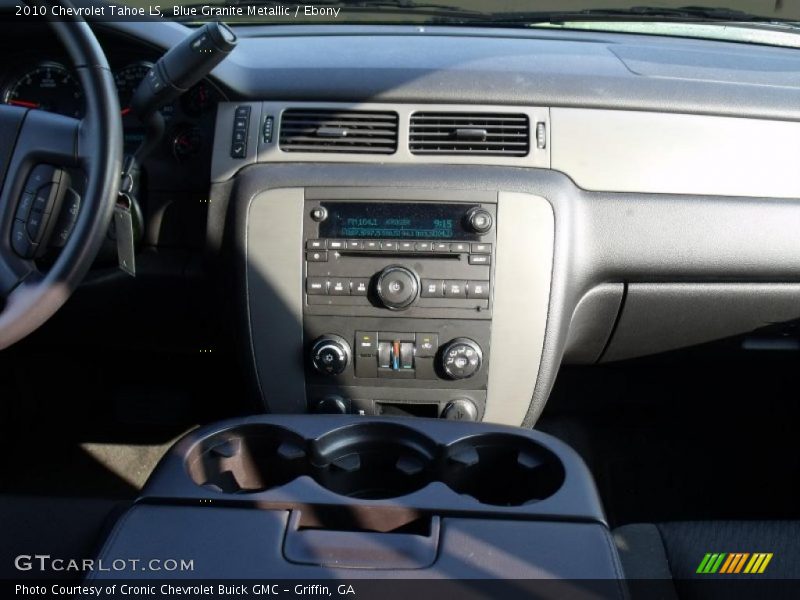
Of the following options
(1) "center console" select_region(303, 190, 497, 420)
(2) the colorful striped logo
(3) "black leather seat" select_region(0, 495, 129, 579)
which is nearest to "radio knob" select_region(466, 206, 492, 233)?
(1) "center console" select_region(303, 190, 497, 420)

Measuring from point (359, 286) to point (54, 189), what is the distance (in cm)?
68

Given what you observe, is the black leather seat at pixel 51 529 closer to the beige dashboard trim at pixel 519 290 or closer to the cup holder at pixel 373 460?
the cup holder at pixel 373 460

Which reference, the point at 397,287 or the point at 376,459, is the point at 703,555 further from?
the point at 397,287

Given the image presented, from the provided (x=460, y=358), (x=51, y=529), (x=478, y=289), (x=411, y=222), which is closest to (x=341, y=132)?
(x=411, y=222)

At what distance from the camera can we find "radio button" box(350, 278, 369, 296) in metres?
1.92

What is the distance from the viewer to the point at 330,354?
6.29 feet

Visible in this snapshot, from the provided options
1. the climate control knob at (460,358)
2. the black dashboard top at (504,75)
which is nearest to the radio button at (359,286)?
the climate control knob at (460,358)

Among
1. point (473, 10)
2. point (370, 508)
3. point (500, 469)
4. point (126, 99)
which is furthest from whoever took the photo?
point (473, 10)

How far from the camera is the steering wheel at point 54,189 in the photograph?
4.75 feet

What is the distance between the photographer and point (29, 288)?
58.0 inches

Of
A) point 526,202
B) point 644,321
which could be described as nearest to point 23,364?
point 526,202

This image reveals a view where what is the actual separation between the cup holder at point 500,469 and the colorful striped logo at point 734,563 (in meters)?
0.42

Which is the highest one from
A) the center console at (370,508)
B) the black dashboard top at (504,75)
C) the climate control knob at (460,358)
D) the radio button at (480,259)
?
the black dashboard top at (504,75)

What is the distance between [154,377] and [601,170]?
5.33ft
